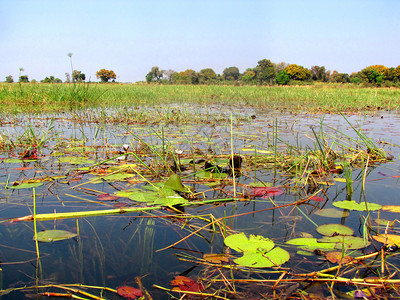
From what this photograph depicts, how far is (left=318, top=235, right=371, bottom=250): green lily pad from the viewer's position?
971 millimetres

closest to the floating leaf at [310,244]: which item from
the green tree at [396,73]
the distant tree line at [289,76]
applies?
the distant tree line at [289,76]

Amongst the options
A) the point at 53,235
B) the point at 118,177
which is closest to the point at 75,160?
the point at 118,177

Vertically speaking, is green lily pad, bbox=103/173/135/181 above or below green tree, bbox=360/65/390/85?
below

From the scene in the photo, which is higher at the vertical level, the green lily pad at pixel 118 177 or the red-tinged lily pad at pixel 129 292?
the green lily pad at pixel 118 177

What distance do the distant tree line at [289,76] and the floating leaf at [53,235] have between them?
67.2 feet

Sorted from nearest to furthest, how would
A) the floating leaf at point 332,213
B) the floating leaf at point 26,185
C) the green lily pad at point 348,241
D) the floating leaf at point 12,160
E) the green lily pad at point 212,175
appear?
the green lily pad at point 348,241 → the floating leaf at point 332,213 → the floating leaf at point 26,185 → the green lily pad at point 212,175 → the floating leaf at point 12,160

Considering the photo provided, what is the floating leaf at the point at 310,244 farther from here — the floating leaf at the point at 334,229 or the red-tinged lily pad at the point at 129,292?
the red-tinged lily pad at the point at 129,292

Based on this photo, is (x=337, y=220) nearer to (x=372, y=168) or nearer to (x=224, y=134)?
(x=372, y=168)

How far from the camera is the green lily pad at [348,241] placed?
0.97 meters

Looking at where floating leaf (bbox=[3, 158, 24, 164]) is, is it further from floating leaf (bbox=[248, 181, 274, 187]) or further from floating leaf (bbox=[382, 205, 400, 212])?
floating leaf (bbox=[382, 205, 400, 212])

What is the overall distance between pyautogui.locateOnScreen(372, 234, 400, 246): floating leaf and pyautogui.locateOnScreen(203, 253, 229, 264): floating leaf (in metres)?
0.52

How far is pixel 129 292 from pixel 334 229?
739 millimetres

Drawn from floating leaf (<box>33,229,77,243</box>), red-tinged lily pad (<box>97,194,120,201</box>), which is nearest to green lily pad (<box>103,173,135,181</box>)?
red-tinged lily pad (<box>97,194,120,201</box>)

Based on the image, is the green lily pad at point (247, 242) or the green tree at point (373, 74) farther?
the green tree at point (373, 74)
